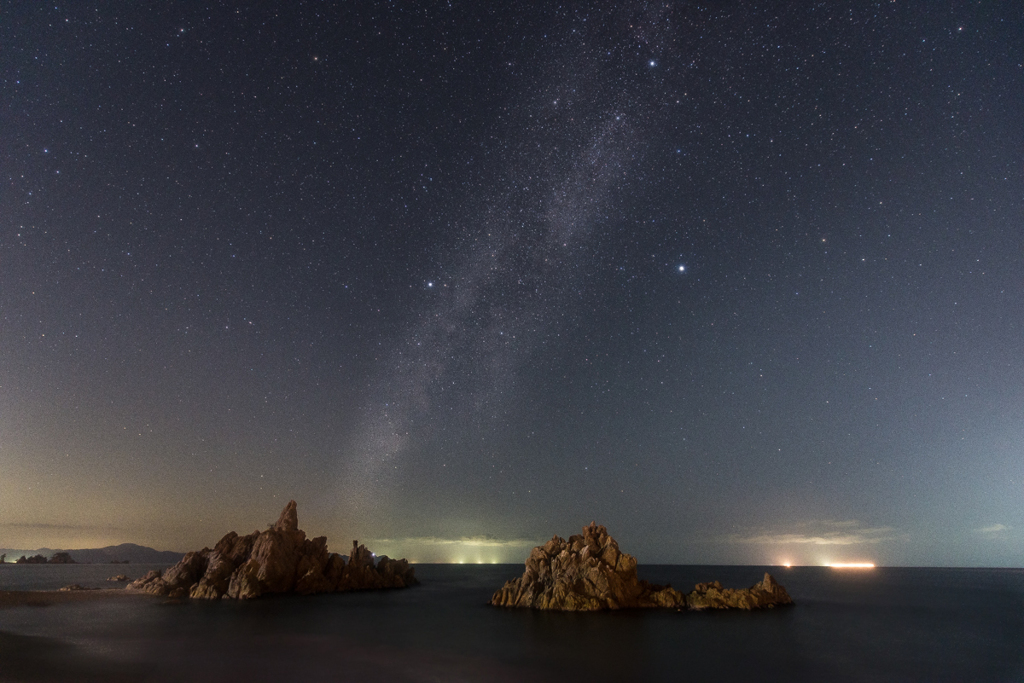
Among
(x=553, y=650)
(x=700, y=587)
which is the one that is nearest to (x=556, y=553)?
(x=700, y=587)

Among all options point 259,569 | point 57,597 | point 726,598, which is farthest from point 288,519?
point 726,598

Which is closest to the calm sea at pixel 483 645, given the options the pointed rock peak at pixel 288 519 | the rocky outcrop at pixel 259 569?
the rocky outcrop at pixel 259 569

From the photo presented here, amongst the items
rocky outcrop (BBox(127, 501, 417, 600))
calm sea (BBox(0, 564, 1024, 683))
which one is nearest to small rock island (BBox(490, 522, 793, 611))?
calm sea (BBox(0, 564, 1024, 683))

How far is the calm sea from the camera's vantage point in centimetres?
3048

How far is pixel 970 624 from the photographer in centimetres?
5975

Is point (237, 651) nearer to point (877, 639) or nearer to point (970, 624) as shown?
point (877, 639)

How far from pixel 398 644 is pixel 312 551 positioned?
52.3 meters

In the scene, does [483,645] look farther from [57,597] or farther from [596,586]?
[57,597]

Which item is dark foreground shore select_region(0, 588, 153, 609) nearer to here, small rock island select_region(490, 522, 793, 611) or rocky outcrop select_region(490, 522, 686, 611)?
rocky outcrop select_region(490, 522, 686, 611)

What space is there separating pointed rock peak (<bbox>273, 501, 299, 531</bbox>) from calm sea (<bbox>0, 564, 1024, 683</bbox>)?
18.3 m

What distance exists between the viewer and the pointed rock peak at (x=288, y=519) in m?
79.7

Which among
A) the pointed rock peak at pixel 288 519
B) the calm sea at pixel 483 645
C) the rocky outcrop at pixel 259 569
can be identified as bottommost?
the calm sea at pixel 483 645

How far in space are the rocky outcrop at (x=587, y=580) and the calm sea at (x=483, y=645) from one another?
Answer: 2424 mm

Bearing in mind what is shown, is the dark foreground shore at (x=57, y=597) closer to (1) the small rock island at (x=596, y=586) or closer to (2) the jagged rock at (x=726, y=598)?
(1) the small rock island at (x=596, y=586)
